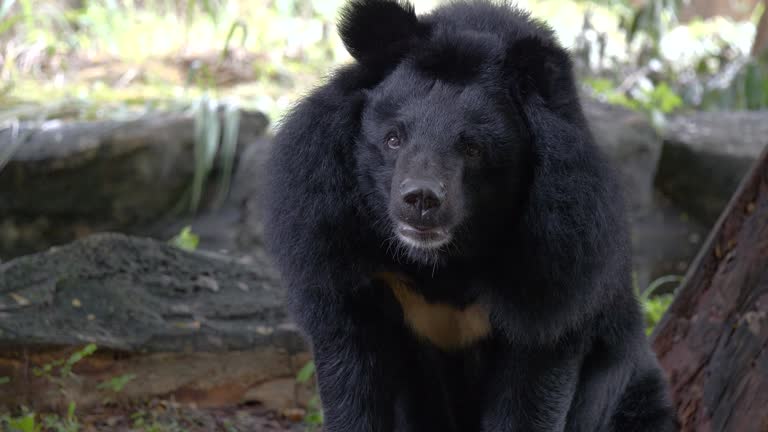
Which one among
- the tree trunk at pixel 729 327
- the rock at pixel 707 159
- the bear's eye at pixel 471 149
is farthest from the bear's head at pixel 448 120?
the rock at pixel 707 159

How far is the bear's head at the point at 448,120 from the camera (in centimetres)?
277

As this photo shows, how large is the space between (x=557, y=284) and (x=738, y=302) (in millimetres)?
1067

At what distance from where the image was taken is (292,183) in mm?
3021

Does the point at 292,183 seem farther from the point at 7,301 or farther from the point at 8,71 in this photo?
the point at 8,71

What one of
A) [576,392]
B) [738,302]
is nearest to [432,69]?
[576,392]

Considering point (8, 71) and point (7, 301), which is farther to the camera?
point (8, 71)

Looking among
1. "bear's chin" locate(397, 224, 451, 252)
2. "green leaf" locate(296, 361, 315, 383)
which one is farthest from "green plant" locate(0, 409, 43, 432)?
"bear's chin" locate(397, 224, 451, 252)

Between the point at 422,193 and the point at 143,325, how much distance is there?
1.88 m

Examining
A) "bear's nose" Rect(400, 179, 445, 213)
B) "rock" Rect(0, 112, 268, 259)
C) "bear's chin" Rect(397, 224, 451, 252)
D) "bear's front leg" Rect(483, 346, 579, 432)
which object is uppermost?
"bear's nose" Rect(400, 179, 445, 213)

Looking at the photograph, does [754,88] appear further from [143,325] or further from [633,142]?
[143,325]

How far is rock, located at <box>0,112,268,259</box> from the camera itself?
6426 millimetres

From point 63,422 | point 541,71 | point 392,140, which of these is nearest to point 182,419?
point 63,422

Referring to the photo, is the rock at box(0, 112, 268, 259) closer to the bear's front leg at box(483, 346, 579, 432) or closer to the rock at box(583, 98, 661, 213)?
the rock at box(583, 98, 661, 213)

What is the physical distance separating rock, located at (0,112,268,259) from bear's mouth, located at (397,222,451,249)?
13.7 feet
